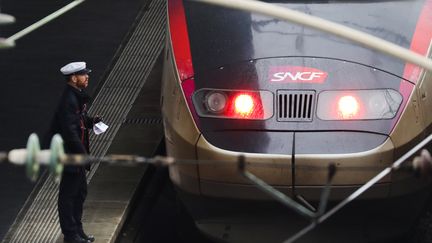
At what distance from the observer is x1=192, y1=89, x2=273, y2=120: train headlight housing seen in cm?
673

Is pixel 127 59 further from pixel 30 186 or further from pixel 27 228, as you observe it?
pixel 27 228

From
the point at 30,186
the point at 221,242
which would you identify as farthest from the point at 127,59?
the point at 221,242

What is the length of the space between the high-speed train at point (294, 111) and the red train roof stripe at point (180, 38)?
0.04 ft

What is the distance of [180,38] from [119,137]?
8.74ft

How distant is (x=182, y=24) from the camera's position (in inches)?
299

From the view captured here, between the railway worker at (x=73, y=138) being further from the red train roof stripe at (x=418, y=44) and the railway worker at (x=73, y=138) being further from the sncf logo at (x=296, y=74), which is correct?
the red train roof stripe at (x=418, y=44)

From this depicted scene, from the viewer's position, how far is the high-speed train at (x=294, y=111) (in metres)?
6.53

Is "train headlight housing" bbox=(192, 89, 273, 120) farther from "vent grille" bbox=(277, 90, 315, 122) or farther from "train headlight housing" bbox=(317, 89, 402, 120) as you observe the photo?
"train headlight housing" bbox=(317, 89, 402, 120)

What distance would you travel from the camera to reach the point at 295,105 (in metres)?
6.68

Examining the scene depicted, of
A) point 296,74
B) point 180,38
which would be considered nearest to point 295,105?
point 296,74

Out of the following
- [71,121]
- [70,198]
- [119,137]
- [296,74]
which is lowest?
[119,137]

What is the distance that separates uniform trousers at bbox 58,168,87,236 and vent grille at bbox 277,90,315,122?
1.87 meters

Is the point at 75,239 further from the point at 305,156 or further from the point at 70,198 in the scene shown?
the point at 305,156

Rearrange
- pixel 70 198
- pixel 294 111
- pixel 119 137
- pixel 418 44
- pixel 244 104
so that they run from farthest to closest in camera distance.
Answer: pixel 119 137, pixel 70 198, pixel 418 44, pixel 244 104, pixel 294 111
